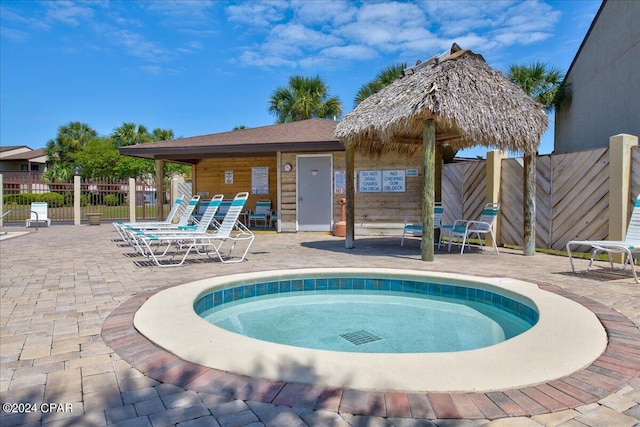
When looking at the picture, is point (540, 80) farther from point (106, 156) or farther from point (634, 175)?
point (106, 156)

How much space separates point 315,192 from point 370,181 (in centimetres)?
177

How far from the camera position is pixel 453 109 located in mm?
6844

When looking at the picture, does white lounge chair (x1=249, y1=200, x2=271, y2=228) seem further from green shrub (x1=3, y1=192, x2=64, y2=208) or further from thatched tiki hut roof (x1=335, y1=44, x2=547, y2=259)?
green shrub (x1=3, y1=192, x2=64, y2=208)

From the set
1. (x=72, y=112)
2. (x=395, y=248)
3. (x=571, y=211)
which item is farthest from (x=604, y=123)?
(x=72, y=112)

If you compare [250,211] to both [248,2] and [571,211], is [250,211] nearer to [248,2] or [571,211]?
[248,2]

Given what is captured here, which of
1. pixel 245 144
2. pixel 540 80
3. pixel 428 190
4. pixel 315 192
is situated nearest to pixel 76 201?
pixel 245 144

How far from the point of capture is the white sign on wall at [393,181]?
12.5 metres

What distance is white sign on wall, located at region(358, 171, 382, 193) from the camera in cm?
1258

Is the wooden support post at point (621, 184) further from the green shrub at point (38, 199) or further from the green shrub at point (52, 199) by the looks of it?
the green shrub at point (52, 199)

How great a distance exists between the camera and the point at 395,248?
30.1ft

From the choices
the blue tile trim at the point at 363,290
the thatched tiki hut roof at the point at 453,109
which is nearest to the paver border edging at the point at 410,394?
the blue tile trim at the point at 363,290

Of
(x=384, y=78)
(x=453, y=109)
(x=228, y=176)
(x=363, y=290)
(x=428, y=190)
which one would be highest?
(x=384, y=78)

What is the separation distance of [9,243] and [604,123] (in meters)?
17.9

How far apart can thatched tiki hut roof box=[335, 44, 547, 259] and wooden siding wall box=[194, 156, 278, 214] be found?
289 inches
